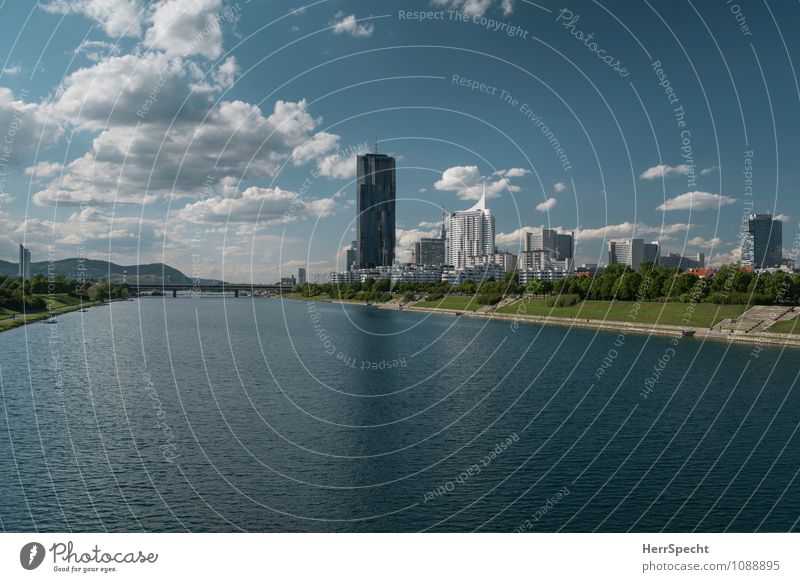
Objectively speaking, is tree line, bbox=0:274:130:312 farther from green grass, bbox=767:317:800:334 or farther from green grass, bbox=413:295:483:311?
green grass, bbox=413:295:483:311

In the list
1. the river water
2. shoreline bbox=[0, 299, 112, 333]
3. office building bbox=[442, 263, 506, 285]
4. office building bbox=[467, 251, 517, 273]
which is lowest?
the river water

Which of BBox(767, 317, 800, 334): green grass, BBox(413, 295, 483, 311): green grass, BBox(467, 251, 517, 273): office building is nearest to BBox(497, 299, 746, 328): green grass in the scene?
BBox(767, 317, 800, 334): green grass

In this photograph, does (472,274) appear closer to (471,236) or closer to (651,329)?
(471,236)

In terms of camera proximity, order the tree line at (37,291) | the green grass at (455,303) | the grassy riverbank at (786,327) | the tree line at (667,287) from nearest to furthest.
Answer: the grassy riverbank at (786,327) → the tree line at (667,287) → the tree line at (37,291) → the green grass at (455,303)

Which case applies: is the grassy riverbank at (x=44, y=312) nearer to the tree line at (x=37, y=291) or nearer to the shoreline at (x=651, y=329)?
the tree line at (x=37, y=291)

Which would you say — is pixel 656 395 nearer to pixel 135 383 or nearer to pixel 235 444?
pixel 235 444

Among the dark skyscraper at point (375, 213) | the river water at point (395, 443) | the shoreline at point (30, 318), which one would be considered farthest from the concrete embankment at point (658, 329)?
the dark skyscraper at point (375, 213)

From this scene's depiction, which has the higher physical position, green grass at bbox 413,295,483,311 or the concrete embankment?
green grass at bbox 413,295,483,311
